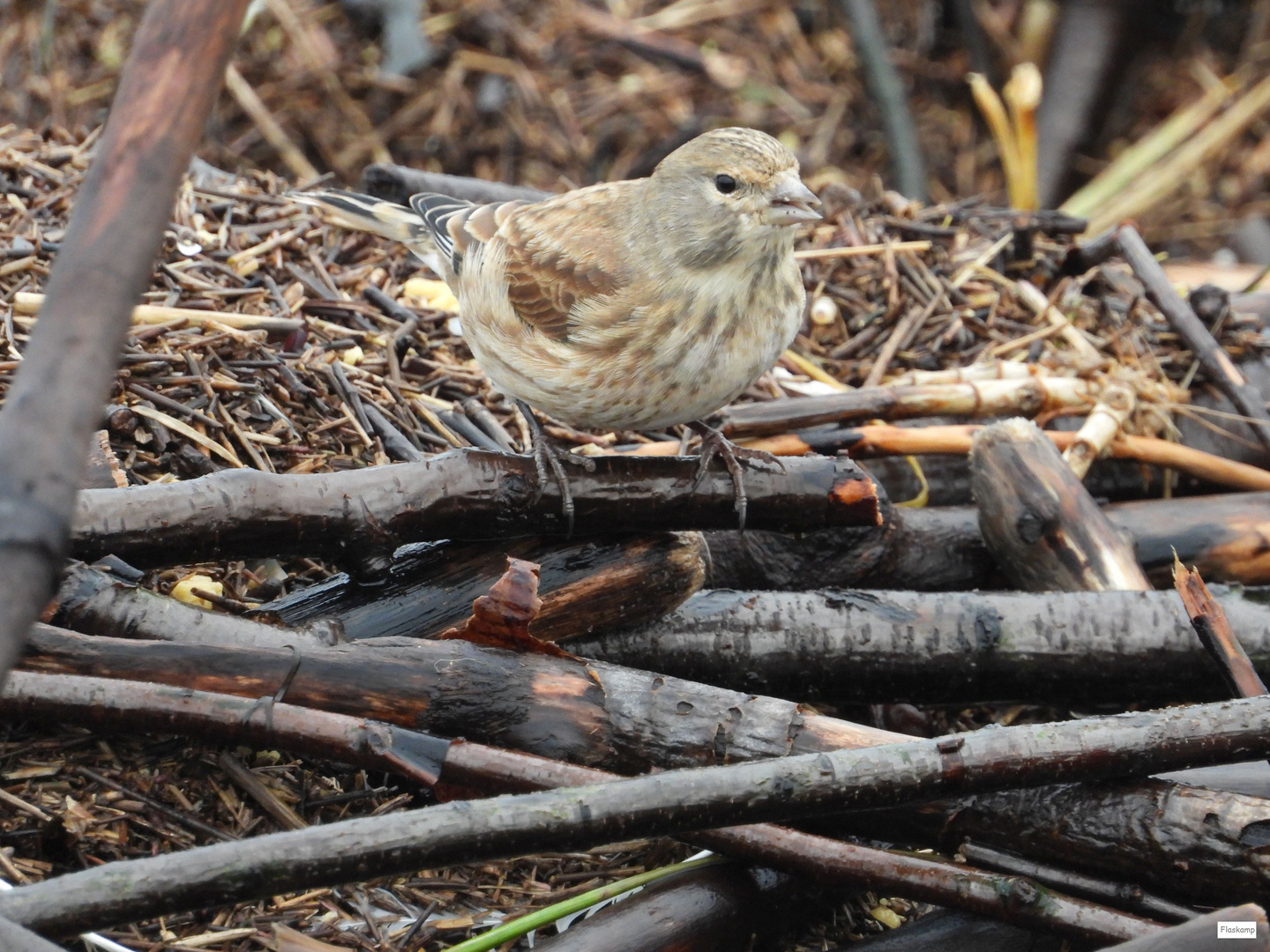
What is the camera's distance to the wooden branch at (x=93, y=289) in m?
1.29

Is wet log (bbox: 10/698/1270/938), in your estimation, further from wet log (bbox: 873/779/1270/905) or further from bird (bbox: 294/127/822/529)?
bird (bbox: 294/127/822/529)

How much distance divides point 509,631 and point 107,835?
0.92 m

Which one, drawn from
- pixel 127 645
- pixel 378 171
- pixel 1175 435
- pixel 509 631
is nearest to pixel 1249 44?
pixel 1175 435

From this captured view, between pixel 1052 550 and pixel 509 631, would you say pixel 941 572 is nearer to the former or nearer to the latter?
pixel 1052 550

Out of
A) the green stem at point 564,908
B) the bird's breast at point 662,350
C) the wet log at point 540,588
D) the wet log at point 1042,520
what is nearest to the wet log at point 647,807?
the green stem at point 564,908

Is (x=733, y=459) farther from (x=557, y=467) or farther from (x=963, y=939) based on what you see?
(x=963, y=939)

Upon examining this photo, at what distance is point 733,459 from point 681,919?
125 centimetres

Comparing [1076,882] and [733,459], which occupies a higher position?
[733,459]

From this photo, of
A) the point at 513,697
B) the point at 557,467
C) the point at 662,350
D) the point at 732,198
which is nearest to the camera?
the point at 513,697

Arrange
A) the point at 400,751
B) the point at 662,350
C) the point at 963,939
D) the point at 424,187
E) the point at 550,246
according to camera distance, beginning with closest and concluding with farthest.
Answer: the point at 400,751
the point at 963,939
the point at 662,350
the point at 550,246
the point at 424,187

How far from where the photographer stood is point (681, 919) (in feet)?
8.13

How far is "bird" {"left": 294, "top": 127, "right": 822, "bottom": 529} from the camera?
345cm

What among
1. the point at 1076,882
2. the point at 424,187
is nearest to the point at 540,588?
the point at 1076,882

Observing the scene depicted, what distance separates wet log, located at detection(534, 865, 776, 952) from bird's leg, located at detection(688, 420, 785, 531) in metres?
0.98
